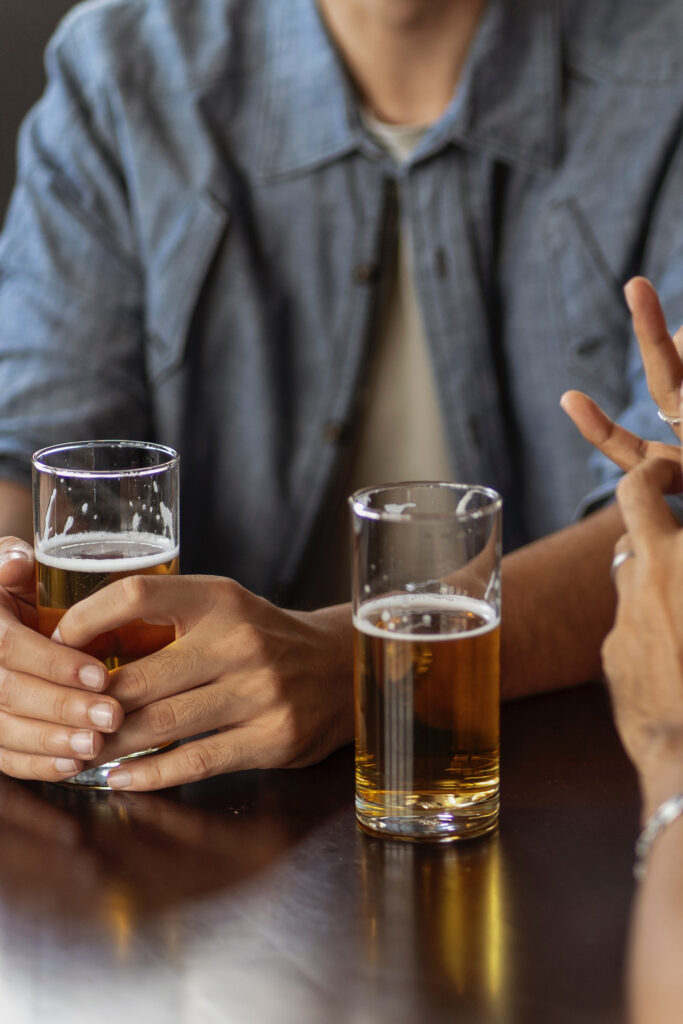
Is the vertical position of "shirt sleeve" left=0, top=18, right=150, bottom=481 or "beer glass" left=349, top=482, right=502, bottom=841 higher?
"shirt sleeve" left=0, top=18, right=150, bottom=481

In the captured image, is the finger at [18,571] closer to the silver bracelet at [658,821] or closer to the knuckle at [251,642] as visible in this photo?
the knuckle at [251,642]

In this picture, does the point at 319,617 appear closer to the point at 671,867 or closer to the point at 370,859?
the point at 370,859

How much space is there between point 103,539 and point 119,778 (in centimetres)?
17

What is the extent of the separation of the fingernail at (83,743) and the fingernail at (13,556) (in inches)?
8.0

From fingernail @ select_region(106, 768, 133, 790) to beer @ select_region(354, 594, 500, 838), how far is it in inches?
7.0

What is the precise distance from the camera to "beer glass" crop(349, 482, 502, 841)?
71cm

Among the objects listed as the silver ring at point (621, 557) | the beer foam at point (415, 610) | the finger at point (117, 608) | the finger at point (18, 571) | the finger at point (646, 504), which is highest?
the finger at point (646, 504)

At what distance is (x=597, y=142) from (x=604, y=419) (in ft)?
2.46

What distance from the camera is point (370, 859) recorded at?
734 mm

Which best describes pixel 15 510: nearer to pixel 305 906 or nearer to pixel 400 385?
pixel 400 385

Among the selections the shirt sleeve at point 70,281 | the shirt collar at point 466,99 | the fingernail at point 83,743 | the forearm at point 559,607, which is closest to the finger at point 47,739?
the fingernail at point 83,743

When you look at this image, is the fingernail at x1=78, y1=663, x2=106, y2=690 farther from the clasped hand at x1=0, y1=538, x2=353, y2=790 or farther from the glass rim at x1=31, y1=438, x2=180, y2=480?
the glass rim at x1=31, y1=438, x2=180, y2=480

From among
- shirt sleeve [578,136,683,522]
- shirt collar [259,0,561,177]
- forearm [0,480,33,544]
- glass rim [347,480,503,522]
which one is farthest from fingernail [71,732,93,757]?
shirt collar [259,0,561,177]

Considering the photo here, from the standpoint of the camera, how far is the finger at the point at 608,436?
38.9 inches
